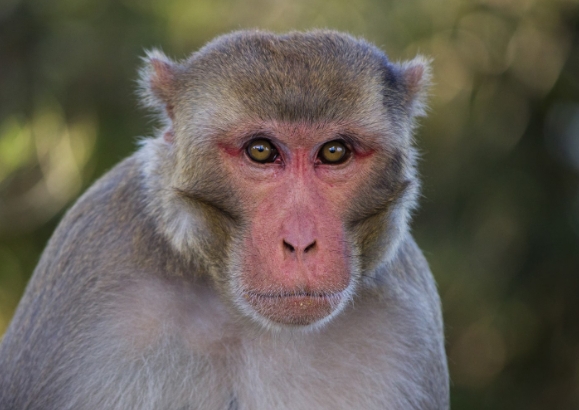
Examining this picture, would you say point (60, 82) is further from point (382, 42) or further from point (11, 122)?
point (382, 42)

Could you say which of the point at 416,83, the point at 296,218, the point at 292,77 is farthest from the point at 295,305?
the point at 416,83

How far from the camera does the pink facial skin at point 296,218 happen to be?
3980 mm

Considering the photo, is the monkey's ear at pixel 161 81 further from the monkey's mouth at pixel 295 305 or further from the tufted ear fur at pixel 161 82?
the monkey's mouth at pixel 295 305

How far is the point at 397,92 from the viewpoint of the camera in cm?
470

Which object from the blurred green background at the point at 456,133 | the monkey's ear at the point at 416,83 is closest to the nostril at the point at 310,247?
the monkey's ear at the point at 416,83

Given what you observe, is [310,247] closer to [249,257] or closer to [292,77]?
[249,257]

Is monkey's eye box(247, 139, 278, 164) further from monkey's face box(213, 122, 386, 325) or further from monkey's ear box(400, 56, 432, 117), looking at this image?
monkey's ear box(400, 56, 432, 117)

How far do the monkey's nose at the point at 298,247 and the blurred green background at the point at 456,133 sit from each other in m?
5.18

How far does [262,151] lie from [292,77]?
14.8 inches

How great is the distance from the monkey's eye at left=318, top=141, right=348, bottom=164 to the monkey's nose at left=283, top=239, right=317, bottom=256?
1.84ft

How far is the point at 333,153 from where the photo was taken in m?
4.38

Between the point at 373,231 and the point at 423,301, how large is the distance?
2.75 ft

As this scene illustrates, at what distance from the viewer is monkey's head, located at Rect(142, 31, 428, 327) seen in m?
4.06

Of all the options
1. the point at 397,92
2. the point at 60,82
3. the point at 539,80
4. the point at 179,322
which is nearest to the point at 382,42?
the point at 539,80
